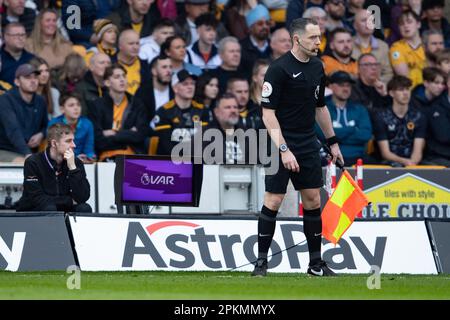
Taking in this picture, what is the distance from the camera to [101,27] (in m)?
18.6

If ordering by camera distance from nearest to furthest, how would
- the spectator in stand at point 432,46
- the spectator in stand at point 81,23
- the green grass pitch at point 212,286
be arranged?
the green grass pitch at point 212,286, the spectator in stand at point 81,23, the spectator in stand at point 432,46

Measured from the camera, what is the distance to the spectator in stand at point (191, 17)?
19.5m

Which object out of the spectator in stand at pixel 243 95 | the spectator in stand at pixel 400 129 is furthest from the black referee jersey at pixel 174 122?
the spectator in stand at pixel 400 129

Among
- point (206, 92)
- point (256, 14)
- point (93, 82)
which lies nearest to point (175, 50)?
point (206, 92)

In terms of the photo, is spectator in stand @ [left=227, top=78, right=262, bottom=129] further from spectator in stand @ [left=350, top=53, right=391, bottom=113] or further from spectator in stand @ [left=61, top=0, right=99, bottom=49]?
spectator in stand @ [left=61, top=0, right=99, bottom=49]

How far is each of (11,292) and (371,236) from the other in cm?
505

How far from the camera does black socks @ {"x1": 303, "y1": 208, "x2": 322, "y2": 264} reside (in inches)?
503

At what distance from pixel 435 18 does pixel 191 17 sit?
4238 mm

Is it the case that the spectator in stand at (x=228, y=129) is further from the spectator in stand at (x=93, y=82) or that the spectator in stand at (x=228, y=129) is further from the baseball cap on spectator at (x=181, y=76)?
the spectator in stand at (x=93, y=82)

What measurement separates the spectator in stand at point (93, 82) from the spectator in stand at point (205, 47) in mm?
1646

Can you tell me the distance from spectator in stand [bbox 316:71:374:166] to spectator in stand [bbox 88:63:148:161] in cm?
286

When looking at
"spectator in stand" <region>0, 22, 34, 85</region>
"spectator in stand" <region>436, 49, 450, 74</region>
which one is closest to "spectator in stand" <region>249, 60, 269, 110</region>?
"spectator in stand" <region>436, 49, 450, 74</region>

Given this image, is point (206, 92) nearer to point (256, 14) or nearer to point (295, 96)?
point (256, 14)
